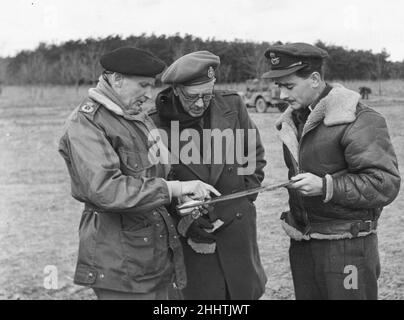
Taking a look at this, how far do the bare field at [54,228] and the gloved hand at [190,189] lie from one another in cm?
231

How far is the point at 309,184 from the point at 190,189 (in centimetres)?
55

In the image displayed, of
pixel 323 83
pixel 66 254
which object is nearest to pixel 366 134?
pixel 323 83

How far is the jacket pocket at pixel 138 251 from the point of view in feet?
8.63

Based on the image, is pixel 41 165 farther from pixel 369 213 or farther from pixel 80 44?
pixel 80 44

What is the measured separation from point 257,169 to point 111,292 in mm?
1168

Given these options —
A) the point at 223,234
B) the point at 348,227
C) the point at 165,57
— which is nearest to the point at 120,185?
the point at 223,234

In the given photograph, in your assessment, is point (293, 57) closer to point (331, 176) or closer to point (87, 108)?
point (331, 176)

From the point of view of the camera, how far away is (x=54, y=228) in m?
7.15

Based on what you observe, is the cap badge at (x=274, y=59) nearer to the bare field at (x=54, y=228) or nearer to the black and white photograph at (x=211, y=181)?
the black and white photograph at (x=211, y=181)

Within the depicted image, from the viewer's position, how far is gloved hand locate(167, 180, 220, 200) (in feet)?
8.70

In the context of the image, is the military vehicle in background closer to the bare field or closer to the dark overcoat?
the bare field

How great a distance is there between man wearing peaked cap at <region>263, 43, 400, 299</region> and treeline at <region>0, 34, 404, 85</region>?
22.0 m

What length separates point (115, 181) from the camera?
8.19 feet

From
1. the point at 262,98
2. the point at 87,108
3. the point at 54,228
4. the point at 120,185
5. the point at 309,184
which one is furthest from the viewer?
the point at 262,98
